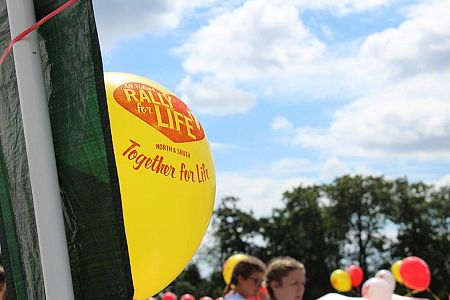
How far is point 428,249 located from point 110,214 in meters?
42.6

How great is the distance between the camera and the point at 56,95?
64.7 inches

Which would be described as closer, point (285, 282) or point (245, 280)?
point (285, 282)

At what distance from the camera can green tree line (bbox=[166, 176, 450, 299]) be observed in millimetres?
43344

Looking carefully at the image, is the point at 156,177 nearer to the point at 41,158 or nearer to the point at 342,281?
the point at 41,158

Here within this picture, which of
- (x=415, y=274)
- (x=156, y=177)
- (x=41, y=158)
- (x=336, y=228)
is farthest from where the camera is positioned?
(x=336, y=228)

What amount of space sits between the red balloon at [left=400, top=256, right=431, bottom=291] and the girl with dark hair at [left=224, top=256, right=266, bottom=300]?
581 cm

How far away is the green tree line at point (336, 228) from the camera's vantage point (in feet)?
142

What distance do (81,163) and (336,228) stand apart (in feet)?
142

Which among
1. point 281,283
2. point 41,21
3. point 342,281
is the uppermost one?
point 41,21

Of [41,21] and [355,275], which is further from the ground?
[41,21]

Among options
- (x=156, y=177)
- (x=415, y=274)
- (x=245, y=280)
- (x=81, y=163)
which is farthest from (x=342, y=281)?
(x=81, y=163)

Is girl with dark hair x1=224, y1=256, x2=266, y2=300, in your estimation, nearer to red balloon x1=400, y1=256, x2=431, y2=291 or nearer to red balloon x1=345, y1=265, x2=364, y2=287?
red balloon x1=400, y1=256, x2=431, y2=291

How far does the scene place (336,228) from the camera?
44188 millimetres

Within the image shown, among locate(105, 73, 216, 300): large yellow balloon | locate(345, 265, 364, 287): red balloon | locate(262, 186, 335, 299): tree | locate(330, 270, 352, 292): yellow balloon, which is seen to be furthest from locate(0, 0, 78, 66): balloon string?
locate(262, 186, 335, 299): tree
